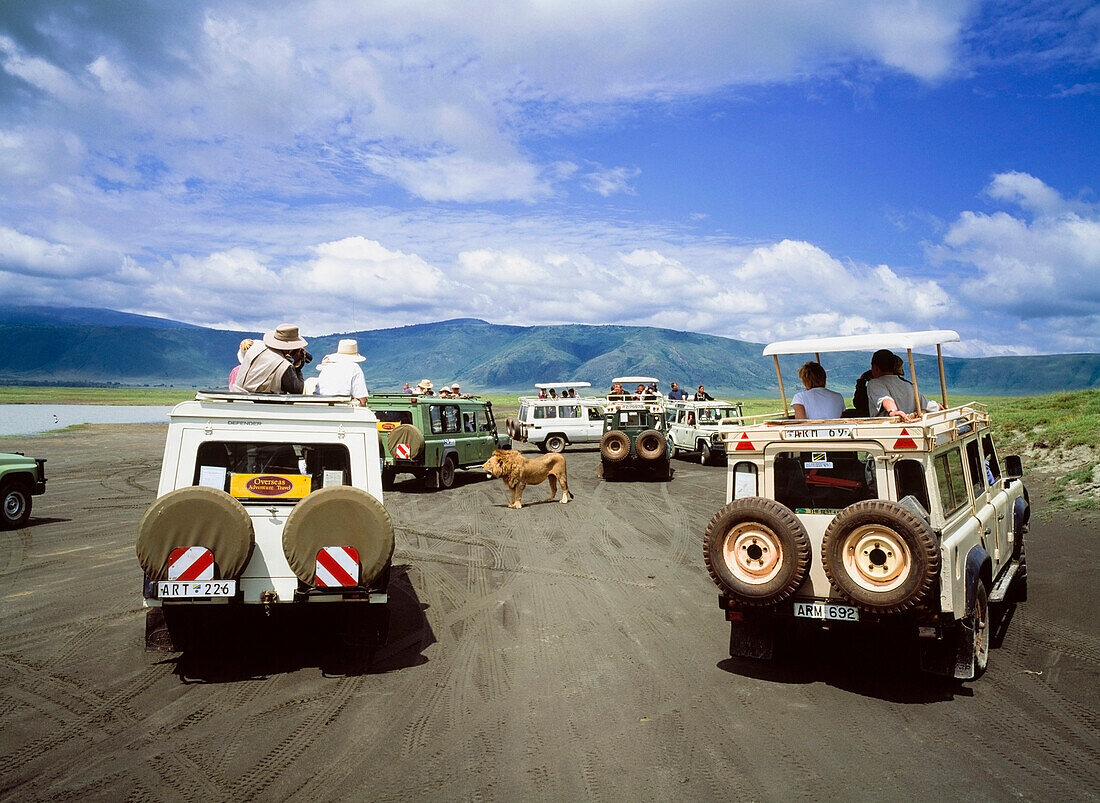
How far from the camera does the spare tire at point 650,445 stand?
20953 millimetres

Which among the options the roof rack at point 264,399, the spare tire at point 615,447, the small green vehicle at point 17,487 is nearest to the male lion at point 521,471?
the spare tire at point 615,447

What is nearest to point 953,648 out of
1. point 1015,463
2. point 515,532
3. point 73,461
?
point 1015,463

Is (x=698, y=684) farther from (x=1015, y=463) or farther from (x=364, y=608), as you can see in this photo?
(x=1015, y=463)

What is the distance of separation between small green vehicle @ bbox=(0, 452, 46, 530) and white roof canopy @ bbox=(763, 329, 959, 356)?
41.2 feet

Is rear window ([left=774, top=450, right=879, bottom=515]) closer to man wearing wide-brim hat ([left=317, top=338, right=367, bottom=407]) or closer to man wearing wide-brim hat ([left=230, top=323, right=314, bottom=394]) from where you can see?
man wearing wide-brim hat ([left=230, top=323, right=314, bottom=394])

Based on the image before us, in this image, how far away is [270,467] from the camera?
670cm

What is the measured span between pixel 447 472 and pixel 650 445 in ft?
18.2

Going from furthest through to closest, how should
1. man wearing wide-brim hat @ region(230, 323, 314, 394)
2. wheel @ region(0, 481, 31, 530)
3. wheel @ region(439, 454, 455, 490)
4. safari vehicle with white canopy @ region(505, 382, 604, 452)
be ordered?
safari vehicle with white canopy @ region(505, 382, 604, 452) < wheel @ region(439, 454, 455, 490) < wheel @ region(0, 481, 31, 530) < man wearing wide-brim hat @ region(230, 323, 314, 394)

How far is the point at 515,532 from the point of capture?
1327cm

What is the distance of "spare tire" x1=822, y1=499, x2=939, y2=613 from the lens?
5.21 metres

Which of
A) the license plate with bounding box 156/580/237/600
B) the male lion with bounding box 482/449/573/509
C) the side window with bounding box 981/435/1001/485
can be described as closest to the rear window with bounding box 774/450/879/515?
the side window with bounding box 981/435/1001/485

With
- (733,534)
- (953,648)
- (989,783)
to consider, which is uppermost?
(733,534)

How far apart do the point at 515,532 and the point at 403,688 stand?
721cm

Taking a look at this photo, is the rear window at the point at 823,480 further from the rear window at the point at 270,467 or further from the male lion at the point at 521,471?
the male lion at the point at 521,471
